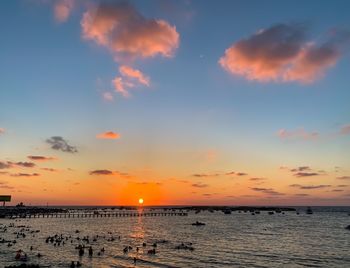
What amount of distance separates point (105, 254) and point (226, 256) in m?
20.5

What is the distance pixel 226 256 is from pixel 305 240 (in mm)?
33633

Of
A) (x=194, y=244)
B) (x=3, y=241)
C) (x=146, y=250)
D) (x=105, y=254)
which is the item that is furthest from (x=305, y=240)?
(x=3, y=241)

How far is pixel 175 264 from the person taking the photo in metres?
54.4

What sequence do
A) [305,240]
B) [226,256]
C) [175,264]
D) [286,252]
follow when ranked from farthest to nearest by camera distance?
[305,240] → [286,252] → [226,256] → [175,264]

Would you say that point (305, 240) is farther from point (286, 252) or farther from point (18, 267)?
point (18, 267)

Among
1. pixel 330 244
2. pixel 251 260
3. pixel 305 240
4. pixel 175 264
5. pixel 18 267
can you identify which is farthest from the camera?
pixel 305 240

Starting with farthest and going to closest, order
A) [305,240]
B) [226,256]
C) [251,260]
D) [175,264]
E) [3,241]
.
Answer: [305,240] → [3,241] → [226,256] → [251,260] → [175,264]

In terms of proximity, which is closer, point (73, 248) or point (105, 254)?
point (105, 254)

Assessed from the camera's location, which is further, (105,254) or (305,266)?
(105,254)

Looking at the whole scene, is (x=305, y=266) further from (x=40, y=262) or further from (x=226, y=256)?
(x=40, y=262)

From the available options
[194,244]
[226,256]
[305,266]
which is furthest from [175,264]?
[194,244]

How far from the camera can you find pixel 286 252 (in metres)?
68.2

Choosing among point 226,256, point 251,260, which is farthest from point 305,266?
point 226,256

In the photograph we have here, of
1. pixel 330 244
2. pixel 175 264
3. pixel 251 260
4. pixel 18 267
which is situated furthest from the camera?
pixel 330 244
